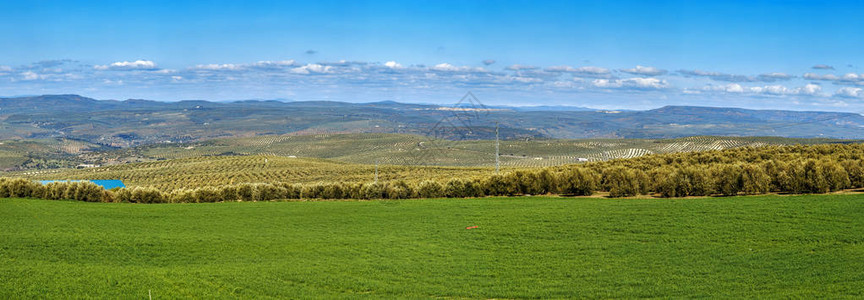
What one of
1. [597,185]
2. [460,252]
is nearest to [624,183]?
[597,185]

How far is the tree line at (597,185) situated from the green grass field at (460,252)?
3409 mm

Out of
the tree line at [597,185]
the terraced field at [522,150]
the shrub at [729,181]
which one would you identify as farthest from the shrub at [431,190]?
the terraced field at [522,150]

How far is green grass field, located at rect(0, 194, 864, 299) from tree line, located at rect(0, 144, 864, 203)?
3.41m

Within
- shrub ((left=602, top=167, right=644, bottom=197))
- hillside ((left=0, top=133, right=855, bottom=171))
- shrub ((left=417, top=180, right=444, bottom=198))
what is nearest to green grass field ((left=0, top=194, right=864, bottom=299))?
shrub ((left=602, top=167, right=644, bottom=197))

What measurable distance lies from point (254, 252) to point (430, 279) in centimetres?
734

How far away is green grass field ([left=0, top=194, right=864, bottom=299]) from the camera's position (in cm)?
1708

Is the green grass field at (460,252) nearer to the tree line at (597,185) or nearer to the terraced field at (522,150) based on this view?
the tree line at (597,185)

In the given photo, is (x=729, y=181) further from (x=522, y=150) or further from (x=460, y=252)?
(x=522, y=150)

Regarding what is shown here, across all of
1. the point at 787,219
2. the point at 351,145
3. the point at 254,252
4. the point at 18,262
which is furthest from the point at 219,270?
the point at 351,145

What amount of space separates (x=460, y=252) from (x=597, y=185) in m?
17.3

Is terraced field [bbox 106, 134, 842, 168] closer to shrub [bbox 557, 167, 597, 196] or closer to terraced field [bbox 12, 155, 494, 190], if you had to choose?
terraced field [bbox 12, 155, 494, 190]

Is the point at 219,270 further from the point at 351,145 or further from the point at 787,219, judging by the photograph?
the point at 351,145

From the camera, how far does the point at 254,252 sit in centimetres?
2230

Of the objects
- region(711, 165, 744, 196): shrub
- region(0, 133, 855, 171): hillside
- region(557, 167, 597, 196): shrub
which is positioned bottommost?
region(0, 133, 855, 171): hillside
